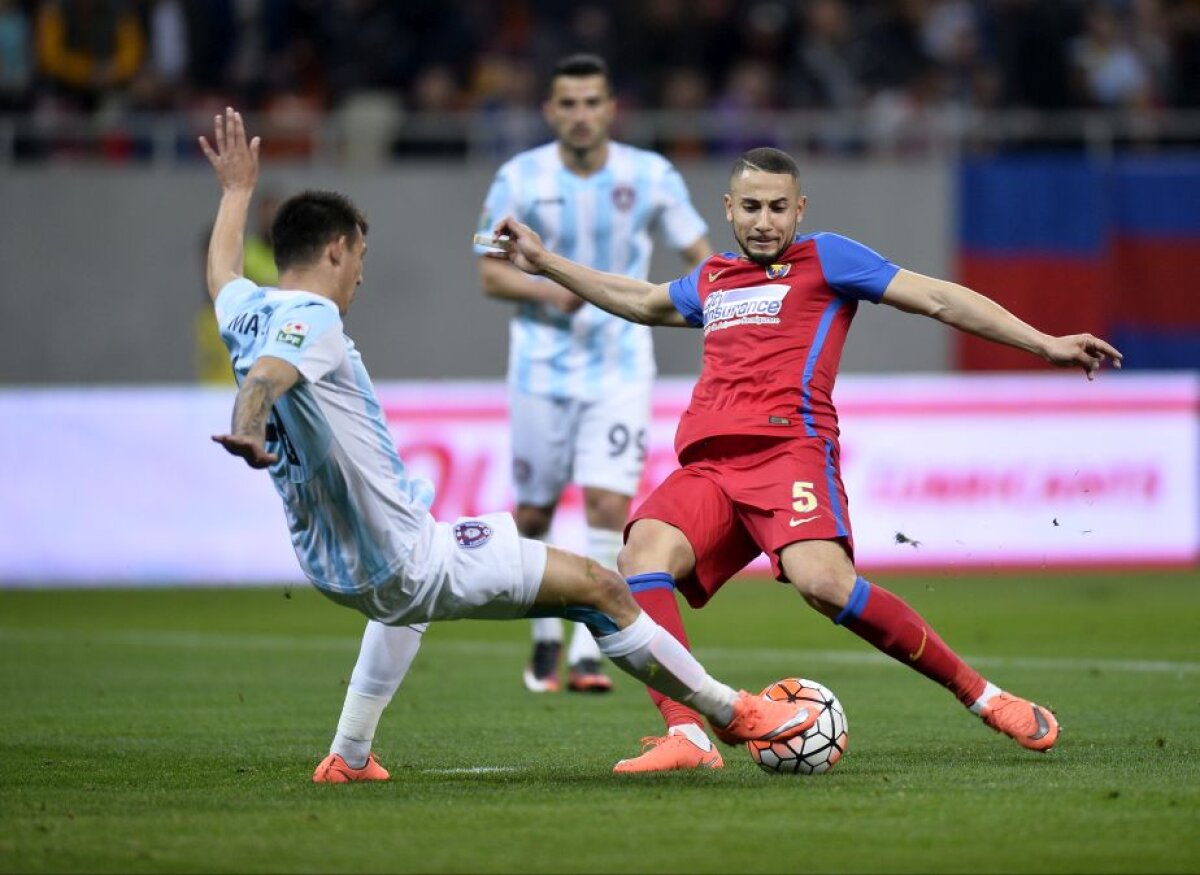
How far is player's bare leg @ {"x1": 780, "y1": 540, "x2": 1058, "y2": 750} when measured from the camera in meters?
6.39

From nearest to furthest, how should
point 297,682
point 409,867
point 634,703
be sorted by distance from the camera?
point 409,867, point 634,703, point 297,682

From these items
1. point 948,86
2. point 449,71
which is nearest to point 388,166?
point 449,71

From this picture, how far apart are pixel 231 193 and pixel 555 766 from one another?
81.8 inches

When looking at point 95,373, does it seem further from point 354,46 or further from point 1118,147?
point 1118,147

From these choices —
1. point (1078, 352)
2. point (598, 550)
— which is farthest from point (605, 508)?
point (1078, 352)

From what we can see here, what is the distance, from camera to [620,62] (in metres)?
18.5

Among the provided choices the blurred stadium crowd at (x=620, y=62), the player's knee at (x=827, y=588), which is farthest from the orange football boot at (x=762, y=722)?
the blurred stadium crowd at (x=620, y=62)

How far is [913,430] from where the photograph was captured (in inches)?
605

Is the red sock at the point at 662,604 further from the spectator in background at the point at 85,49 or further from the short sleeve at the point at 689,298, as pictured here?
the spectator in background at the point at 85,49

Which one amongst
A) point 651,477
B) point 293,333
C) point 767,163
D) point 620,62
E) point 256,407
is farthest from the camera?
point 620,62

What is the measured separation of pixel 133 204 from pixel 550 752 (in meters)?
12.7

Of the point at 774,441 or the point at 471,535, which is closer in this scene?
the point at 471,535

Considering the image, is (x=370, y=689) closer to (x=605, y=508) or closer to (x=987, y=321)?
(x=987, y=321)

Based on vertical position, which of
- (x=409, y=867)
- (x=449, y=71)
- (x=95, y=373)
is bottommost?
(x=95, y=373)
